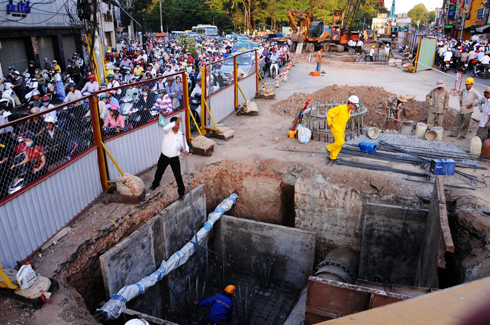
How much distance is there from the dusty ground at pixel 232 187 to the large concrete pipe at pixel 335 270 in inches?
62.5

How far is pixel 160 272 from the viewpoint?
695cm

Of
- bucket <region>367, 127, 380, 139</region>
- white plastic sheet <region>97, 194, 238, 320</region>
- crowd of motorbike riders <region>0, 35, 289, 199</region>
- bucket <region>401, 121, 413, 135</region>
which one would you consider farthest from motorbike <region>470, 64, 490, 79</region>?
white plastic sheet <region>97, 194, 238, 320</region>

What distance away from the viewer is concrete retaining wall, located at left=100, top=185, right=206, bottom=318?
6117mm

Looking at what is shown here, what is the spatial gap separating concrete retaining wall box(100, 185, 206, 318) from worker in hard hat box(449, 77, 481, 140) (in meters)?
7.35

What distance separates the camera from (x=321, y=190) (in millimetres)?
8312

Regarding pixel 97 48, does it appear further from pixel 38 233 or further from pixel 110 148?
pixel 38 233

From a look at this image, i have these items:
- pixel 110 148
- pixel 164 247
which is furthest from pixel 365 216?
pixel 110 148

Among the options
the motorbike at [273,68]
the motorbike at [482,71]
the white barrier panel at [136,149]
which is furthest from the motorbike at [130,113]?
the motorbike at [482,71]

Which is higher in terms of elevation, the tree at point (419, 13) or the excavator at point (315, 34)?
the tree at point (419, 13)

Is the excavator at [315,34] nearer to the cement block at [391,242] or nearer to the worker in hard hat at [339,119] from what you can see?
the worker in hard hat at [339,119]

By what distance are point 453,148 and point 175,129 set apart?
7.30m

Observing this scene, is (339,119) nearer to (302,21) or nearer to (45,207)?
(45,207)

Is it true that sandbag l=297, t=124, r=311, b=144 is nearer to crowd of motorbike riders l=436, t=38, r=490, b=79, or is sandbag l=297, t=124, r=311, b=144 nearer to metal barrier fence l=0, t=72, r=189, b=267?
metal barrier fence l=0, t=72, r=189, b=267

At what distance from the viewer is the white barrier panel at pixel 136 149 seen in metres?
7.41
